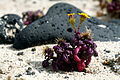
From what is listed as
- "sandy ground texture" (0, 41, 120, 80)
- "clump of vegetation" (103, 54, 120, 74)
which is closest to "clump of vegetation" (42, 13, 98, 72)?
"sandy ground texture" (0, 41, 120, 80)

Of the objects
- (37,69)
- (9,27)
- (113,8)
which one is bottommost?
(37,69)

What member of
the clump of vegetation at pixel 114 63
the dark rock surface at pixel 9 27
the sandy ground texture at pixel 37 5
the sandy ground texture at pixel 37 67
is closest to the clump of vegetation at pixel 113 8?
the sandy ground texture at pixel 37 5

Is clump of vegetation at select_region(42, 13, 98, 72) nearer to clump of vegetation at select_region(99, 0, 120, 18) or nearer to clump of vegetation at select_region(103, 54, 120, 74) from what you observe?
clump of vegetation at select_region(103, 54, 120, 74)

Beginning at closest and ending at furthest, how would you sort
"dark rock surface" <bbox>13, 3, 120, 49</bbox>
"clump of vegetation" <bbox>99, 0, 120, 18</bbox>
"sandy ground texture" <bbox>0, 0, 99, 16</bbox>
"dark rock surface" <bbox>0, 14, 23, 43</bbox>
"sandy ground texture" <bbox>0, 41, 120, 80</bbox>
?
"sandy ground texture" <bbox>0, 41, 120, 80</bbox>
"dark rock surface" <bbox>13, 3, 120, 49</bbox>
"dark rock surface" <bbox>0, 14, 23, 43</bbox>
"clump of vegetation" <bbox>99, 0, 120, 18</bbox>
"sandy ground texture" <bbox>0, 0, 99, 16</bbox>

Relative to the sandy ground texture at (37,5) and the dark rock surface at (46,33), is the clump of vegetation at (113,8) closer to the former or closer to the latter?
Result: the sandy ground texture at (37,5)

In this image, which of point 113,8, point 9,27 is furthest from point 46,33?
point 113,8

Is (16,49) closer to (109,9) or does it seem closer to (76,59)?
(76,59)

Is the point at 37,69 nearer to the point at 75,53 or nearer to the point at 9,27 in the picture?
the point at 75,53

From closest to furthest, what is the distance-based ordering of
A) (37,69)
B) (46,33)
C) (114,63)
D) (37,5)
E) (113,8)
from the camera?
(37,69) → (114,63) → (46,33) → (113,8) → (37,5)
